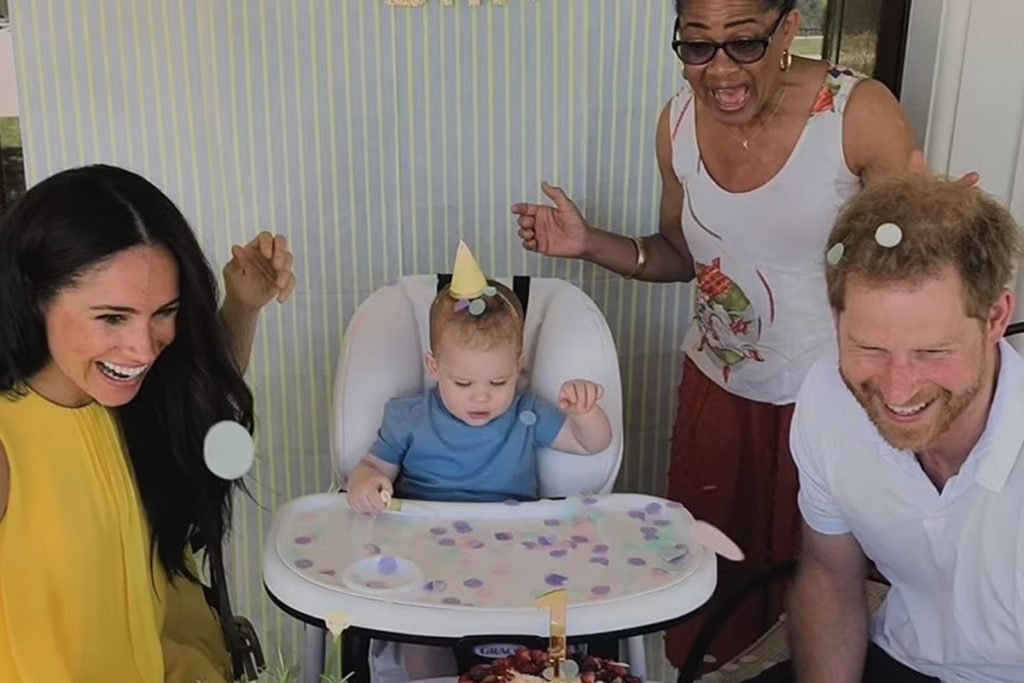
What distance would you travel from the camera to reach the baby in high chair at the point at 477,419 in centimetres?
164

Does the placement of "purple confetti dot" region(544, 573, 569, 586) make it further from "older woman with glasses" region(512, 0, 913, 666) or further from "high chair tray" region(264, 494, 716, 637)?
"older woman with glasses" region(512, 0, 913, 666)

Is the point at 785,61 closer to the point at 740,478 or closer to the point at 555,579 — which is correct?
the point at 740,478

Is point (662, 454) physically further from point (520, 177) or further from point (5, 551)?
point (5, 551)

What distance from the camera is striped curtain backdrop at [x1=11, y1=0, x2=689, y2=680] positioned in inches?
79.6

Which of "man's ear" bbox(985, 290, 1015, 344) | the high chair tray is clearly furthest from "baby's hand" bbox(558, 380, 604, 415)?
"man's ear" bbox(985, 290, 1015, 344)

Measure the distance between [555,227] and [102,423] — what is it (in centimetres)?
84

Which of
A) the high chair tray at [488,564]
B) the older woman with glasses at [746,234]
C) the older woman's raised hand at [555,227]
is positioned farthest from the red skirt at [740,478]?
the high chair tray at [488,564]

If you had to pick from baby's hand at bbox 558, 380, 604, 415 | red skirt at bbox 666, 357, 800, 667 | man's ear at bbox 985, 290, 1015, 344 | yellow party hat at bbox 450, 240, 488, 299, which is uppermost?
man's ear at bbox 985, 290, 1015, 344

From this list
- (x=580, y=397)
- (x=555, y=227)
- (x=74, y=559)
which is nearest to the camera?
(x=74, y=559)

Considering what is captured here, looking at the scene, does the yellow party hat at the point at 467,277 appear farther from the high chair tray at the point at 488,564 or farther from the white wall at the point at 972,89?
the white wall at the point at 972,89

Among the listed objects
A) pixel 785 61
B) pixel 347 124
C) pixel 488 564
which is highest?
pixel 785 61

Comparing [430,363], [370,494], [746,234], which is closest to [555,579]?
[370,494]

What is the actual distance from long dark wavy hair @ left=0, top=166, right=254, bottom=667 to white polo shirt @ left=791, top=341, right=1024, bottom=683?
801 millimetres

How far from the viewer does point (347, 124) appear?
2.09m
